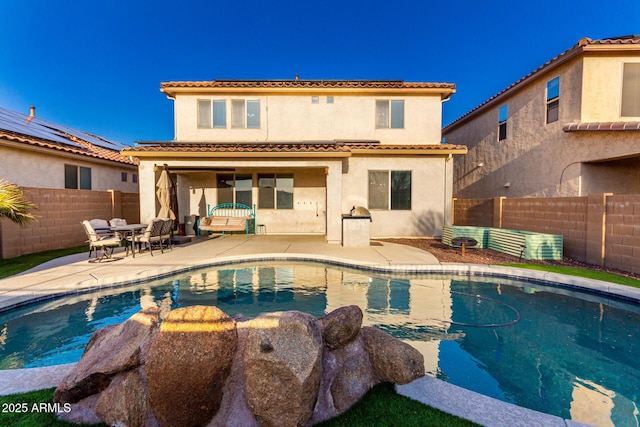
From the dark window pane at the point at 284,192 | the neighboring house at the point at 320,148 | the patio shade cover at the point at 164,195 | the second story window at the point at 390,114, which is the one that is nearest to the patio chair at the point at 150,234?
the patio shade cover at the point at 164,195

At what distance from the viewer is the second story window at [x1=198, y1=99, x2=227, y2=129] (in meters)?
13.3

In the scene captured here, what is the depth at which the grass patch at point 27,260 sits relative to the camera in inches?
284

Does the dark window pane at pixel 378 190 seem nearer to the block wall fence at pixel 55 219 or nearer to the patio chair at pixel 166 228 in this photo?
the patio chair at pixel 166 228

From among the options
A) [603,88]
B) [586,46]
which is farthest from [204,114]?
[603,88]

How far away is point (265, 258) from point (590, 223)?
29.3 feet

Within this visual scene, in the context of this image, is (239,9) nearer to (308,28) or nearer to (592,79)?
(308,28)

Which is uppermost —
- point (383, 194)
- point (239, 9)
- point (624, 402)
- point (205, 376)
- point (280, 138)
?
point (239, 9)

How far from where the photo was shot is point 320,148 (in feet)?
35.4

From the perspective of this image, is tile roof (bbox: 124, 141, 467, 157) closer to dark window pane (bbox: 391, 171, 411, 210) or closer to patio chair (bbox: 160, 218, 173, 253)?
→ dark window pane (bbox: 391, 171, 411, 210)

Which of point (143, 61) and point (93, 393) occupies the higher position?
point (143, 61)

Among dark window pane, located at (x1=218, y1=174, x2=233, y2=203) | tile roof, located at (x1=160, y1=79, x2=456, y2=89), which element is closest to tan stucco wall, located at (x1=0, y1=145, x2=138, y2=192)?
tile roof, located at (x1=160, y1=79, x2=456, y2=89)

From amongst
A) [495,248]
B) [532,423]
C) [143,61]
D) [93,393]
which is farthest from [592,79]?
[143,61]

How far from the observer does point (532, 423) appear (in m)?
2.45

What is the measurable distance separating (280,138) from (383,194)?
5.11 meters
